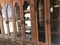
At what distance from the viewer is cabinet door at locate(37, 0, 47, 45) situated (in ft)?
7.00

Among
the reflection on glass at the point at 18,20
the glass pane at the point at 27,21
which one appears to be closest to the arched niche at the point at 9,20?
the reflection on glass at the point at 18,20

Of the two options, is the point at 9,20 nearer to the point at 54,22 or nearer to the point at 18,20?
the point at 18,20

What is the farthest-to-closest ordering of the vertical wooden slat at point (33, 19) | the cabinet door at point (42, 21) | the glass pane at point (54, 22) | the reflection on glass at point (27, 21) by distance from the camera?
the reflection on glass at point (27, 21) → the vertical wooden slat at point (33, 19) → the cabinet door at point (42, 21) → the glass pane at point (54, 22)

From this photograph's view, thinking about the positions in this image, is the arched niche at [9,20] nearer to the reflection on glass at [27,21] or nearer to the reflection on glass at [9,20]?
the reflection on glass at [9,20]

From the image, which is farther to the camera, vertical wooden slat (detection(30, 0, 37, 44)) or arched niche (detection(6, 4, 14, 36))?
arched niche (detection(6, 4, 14, 36))

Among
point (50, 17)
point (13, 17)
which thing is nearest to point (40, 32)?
point (50, 17)

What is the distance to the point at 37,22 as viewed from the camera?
2.29m

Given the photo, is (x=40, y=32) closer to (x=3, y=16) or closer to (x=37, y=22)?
(x=37, y=22)

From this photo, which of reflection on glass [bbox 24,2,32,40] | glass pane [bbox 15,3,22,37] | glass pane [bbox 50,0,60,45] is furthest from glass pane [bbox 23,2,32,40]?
glass pane [bbox 50,0,60,45]

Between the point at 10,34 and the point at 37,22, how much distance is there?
106 centimetres

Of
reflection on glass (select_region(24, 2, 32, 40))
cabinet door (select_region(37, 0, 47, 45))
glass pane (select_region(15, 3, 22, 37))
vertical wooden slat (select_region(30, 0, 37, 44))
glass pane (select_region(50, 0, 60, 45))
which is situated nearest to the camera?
glass pane (select_region(50, 0, 60, 45))

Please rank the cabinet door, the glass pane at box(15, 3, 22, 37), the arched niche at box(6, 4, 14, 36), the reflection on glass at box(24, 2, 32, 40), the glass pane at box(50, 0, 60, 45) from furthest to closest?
the arched niche at box(6, 4, 14, 36), the glass pane at box(15, 3, 22, 37), the reflection on glass at box(24, 2, 32, 40), the cabinet door, the glass pane at box(50, 0, 60, 45)

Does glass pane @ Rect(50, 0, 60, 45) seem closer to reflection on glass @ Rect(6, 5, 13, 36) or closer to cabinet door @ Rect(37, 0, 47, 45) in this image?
cabinet door @ Rect(37, 0, 47, 45)

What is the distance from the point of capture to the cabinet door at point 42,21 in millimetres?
2135
